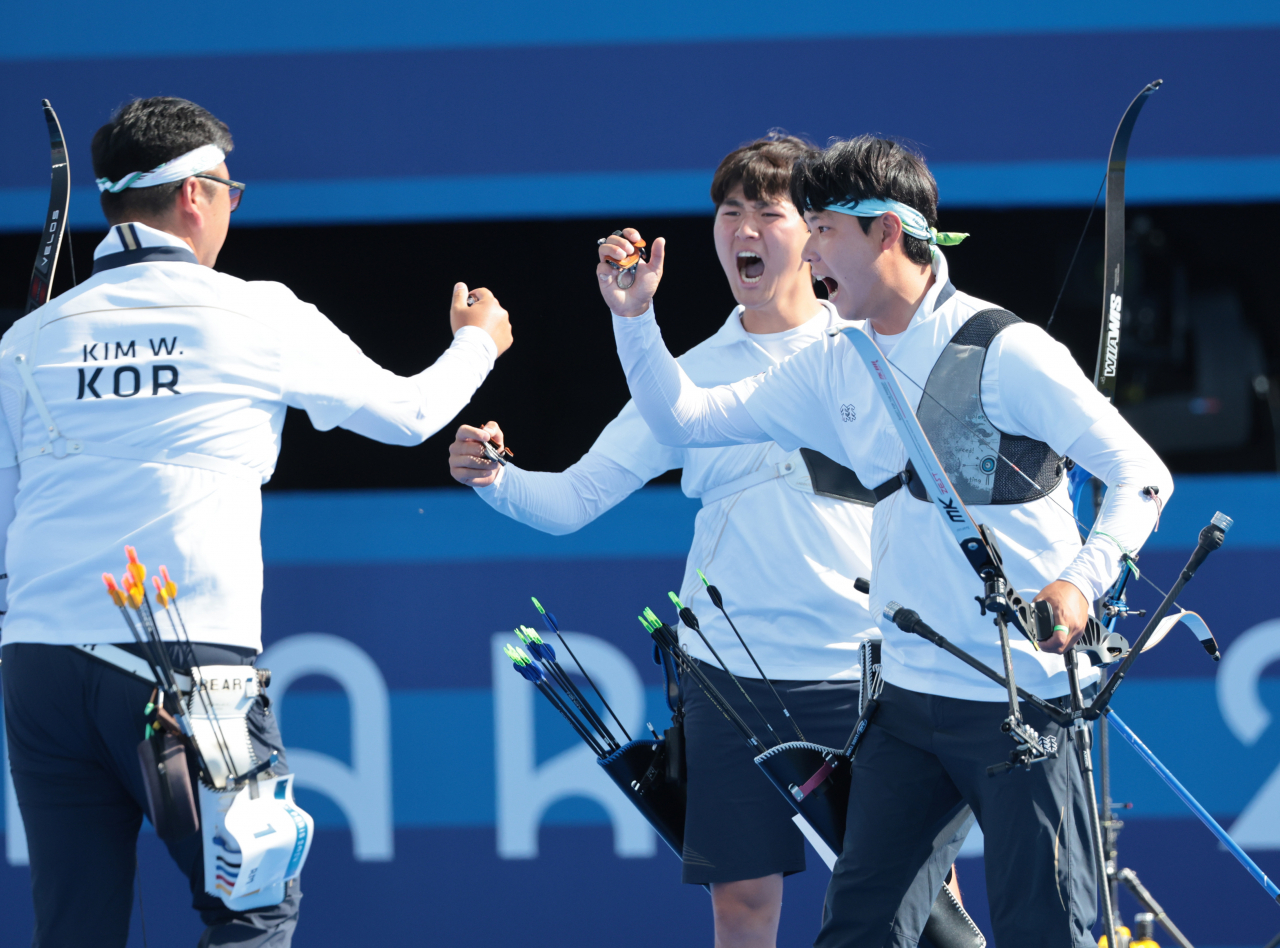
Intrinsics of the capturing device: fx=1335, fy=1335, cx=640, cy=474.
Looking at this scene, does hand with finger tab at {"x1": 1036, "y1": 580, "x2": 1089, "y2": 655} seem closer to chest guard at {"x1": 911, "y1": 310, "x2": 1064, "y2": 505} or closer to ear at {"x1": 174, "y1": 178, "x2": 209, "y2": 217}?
chest guard at {"x1": 911, "y1": 310, "x2": 1064, "y2": 505}

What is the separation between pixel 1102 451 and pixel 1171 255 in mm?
1681

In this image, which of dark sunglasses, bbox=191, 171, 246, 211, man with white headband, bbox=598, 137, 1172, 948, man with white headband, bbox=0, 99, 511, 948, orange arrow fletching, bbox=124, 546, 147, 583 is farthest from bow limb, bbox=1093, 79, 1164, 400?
orange arrow fletching, bbox=124, 546, 147, 583

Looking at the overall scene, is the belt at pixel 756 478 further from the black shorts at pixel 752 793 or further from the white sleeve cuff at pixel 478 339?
the white sleeve cuff at pixel 478 339

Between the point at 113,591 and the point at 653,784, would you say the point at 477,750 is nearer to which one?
the point at 653,784

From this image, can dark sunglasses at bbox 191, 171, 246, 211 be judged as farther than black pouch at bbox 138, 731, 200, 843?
Yes

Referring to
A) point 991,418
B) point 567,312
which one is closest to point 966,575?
point 991,418

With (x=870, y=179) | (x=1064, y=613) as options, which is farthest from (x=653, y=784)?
(x=870, y=179)

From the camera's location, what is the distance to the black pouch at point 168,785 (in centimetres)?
197

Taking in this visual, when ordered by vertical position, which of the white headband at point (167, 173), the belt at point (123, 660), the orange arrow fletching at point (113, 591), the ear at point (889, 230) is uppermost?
the white headband at point (167, 173)

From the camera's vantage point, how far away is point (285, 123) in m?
3.56

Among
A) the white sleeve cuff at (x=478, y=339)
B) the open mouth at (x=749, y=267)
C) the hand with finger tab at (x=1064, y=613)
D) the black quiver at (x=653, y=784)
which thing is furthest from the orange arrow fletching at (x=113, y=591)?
the open mouth at (x=749, y=267)

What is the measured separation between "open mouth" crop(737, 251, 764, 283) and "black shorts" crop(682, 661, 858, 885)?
0.86 metres

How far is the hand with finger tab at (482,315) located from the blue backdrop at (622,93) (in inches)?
37.6

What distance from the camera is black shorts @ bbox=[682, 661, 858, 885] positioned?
2.63m
